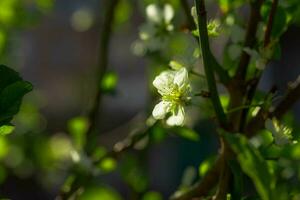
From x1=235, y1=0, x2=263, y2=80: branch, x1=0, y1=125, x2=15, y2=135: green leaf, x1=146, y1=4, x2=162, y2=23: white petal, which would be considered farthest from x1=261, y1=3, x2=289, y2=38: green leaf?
x1=0, y1=125, x2=15, y2=135: green leaf

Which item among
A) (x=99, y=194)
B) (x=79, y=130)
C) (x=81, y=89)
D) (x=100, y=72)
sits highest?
(x=81, y=89)

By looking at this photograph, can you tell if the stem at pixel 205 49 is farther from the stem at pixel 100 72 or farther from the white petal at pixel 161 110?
the stem at pixel 100 72

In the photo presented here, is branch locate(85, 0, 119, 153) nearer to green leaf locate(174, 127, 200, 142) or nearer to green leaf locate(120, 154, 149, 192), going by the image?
green leaf locate(120, 154, 149, 192)

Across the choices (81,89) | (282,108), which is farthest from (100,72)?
(81,89)

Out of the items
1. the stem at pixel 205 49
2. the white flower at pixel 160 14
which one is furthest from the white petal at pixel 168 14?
the stem at pixel 205 49

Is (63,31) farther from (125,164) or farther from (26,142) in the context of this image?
(125,164)

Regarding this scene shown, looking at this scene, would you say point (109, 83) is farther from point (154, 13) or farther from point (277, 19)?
point (277, 19)
